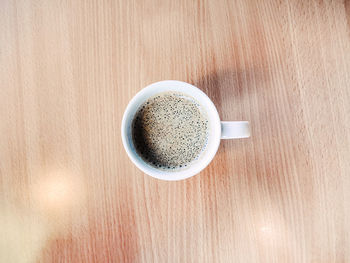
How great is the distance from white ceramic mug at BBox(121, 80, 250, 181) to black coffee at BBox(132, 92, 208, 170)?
0.09ft

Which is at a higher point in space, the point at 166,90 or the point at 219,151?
the point at 166,90

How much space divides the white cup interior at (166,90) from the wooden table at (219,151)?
57 millimetres

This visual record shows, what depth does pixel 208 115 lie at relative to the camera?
0.51 m

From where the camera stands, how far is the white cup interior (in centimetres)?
47

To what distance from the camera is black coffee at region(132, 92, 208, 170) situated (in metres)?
0.53

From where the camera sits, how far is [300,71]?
547mm

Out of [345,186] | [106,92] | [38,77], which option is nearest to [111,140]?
[106,92]

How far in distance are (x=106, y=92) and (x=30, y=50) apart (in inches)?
7.0

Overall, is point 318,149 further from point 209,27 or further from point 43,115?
point 43,115

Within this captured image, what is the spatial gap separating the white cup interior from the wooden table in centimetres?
6

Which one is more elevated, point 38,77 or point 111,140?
point 38,77

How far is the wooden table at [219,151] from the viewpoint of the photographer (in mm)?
540

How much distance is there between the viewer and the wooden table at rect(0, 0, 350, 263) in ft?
1.77

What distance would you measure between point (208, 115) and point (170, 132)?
0.26 ft
